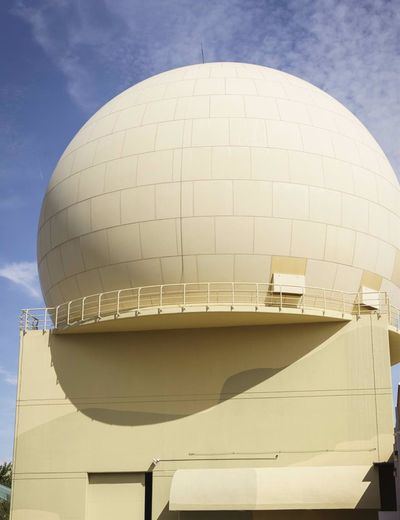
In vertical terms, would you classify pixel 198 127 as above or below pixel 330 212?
above

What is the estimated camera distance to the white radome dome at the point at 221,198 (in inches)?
800

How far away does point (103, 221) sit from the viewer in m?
21.2

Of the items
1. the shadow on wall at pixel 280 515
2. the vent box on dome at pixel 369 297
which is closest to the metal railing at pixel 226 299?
the vent box on dome at pixel 369 297

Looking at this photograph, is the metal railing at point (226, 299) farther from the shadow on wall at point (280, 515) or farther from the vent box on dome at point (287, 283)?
the shadow on wall at point (280, 515)

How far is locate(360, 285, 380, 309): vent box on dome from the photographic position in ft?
70.0

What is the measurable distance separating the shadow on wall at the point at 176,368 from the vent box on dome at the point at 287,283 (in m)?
1.25

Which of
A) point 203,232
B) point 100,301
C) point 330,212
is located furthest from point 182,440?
point 330,212

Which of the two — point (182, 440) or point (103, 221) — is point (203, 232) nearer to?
point (103, 221)

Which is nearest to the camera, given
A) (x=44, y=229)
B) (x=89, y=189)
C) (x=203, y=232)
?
(x=203, y=232)

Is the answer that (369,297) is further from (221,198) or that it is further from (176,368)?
(176,368)

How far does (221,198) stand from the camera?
2033 centimetres

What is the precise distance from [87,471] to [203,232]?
25.4 feet

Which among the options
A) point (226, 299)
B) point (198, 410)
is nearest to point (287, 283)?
point (226, 299)

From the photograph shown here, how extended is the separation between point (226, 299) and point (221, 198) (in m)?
2.85
